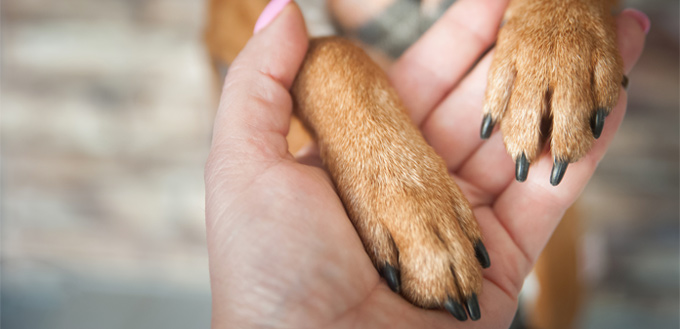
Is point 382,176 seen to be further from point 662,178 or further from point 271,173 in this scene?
point 662,178

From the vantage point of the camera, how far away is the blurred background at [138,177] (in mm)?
1919

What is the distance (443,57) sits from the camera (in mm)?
1116

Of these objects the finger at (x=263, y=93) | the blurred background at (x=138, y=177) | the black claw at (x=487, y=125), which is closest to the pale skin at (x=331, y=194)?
the finger at (x=263, y=93)

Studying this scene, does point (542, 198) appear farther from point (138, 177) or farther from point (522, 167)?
point (138, 177)

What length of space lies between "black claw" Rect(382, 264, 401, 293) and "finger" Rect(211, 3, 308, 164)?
30cm

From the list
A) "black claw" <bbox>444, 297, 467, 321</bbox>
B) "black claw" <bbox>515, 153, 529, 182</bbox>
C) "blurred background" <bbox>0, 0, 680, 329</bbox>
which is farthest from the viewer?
"blurred background" <bbox>0, 0, 680, 329</bbox>

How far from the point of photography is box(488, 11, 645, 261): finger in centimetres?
91

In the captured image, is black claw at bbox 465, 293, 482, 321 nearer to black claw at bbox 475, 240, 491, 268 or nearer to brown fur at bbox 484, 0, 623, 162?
black claw at bbox 475, 240, 491, 268

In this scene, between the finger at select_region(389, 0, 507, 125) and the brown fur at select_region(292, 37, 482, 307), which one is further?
the finger at select_region(389, 0, 507, 125)

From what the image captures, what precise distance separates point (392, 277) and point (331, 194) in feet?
0.61

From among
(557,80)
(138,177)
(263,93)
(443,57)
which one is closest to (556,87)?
(557,80)

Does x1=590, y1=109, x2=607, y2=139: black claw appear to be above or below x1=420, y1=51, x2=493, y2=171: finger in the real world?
above

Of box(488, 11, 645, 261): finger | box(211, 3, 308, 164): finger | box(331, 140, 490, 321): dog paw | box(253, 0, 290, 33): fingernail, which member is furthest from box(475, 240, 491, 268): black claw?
box(253, 0, 290, 33): fingernail

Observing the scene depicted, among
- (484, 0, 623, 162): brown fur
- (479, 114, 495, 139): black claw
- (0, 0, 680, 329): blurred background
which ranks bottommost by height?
(0, 0, 680, 329): blurred background
